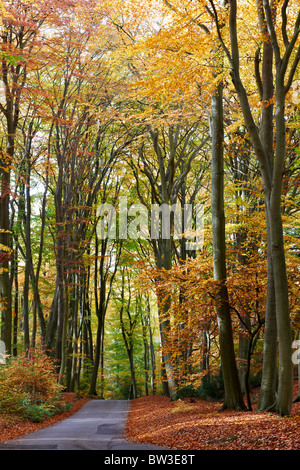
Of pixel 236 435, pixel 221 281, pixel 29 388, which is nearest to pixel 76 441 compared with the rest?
pixel 236 435

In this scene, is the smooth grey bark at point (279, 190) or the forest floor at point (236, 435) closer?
the forest floor at point (236, 435)

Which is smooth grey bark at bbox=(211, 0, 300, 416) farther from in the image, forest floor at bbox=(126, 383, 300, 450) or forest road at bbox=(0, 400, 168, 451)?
forest road at bbox=(0, 400, 168, 451)

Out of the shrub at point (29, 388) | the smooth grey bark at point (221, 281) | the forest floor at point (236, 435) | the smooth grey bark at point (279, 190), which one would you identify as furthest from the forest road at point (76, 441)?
the smooth grey bark at point (221, 281)

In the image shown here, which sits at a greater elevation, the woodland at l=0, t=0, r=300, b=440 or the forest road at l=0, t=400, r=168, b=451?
the woodland at l=0, t=0, r=300, b=440

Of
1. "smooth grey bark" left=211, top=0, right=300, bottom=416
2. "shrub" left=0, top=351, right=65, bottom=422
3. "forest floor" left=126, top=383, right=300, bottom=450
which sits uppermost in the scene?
"smooth grey bark" left=211, top=0, right=300, bottom=416

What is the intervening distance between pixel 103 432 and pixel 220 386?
31.7 feet

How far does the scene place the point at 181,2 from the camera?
9.88 meters

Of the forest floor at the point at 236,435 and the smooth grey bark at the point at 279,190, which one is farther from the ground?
the smooth grey bark at the point at 279,190

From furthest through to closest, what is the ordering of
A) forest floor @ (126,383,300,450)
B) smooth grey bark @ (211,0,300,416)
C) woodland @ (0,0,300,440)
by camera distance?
woodland @ (0,0,300,440), smooth grey bark @ (211,0,300,416), forest floor @ (126,383,300,450)

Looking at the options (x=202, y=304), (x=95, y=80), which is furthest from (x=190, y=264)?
(x=95, y=80)

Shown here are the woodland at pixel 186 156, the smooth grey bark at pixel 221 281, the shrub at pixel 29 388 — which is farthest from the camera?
the shrub at pixel 29 388

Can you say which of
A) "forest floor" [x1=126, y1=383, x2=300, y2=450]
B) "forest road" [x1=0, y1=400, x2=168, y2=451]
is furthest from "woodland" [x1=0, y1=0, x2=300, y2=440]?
"forest road" [x1=0, y1=400, x2=168, y2=451]

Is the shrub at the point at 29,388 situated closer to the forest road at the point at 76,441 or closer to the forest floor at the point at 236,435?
the forest road at the point at 76,441

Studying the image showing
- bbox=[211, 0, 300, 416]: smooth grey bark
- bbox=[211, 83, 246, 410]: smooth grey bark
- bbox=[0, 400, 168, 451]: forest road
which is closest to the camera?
bbox=[0, 400, 168, 451]: forest road
